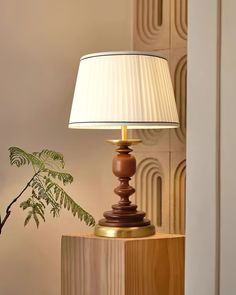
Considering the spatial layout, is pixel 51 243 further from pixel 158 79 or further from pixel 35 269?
pixel 158 79

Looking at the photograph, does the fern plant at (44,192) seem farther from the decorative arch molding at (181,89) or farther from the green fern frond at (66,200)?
the decorative arch molding at (181,89)

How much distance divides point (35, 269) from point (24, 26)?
104cm

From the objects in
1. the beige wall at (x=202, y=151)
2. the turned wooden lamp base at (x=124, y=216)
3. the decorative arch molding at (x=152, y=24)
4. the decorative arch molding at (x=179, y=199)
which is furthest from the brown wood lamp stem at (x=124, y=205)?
the beige wall at (x=202, y=151)

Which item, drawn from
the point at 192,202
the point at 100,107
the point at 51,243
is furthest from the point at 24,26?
the point at 192,202

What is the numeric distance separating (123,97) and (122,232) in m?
0.49

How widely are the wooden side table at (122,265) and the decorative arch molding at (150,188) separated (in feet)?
1.25

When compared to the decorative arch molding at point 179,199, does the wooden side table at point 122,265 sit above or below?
below

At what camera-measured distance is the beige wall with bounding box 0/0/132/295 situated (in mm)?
2336

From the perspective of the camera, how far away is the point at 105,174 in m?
2.62

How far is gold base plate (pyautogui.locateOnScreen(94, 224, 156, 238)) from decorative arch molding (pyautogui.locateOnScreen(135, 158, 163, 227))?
442 mm

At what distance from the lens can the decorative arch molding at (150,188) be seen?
101 inches

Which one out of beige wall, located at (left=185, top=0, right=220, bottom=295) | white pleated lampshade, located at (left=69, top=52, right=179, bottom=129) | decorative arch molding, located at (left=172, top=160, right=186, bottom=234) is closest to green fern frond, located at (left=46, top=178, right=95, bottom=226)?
white pleated lampshade, located at (left=69, top=52, right=179, bottom=129)

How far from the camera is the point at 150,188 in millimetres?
2594

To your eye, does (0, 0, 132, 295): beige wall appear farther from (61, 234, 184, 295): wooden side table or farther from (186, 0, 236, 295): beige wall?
(186, 0, 236, 295): beige wall
